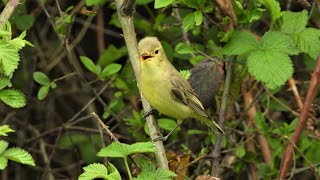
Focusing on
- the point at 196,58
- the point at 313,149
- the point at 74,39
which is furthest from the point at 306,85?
the point at 74,39

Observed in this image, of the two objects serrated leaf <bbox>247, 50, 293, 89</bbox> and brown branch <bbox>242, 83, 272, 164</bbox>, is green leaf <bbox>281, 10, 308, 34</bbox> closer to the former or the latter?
serrated leaf <bbox>247, 50, 293, 89</bbox>

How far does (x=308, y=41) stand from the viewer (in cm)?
359

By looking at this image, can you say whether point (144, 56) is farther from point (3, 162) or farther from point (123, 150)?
point (3, 162)

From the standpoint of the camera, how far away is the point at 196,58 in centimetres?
434

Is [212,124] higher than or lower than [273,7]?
lower

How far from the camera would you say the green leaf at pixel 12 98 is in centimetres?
281

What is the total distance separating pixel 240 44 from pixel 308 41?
0.41 m

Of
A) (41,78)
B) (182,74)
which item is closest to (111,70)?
(41,78)

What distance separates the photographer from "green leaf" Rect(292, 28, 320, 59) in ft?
11.7

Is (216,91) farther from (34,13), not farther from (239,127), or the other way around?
(34,13)

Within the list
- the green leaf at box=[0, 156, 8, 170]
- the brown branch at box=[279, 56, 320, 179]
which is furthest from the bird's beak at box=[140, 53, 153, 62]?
the green leaf at box=[0, 156, 8, 170]

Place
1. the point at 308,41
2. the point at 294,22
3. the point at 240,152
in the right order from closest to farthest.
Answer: the point at 308,41 < the point at 294,22 < the point at 240,152

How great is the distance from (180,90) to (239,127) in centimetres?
134

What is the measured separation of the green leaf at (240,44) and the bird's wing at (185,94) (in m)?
0.40
